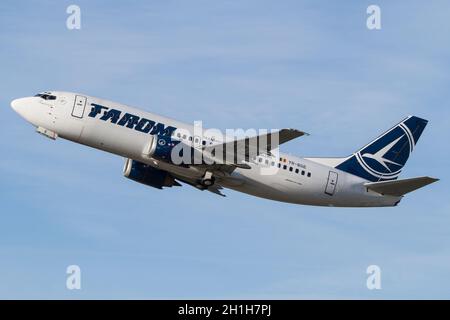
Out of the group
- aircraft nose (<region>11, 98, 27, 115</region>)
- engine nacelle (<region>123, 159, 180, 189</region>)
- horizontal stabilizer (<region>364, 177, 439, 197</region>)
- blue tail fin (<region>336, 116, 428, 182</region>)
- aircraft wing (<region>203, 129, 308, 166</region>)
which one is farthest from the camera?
blue tail fin (<region>336, 116, 428, 182</region>)

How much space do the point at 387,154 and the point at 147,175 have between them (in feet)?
61.8

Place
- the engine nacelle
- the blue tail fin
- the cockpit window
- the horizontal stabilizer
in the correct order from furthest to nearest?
the blue tail fin → the engine nacelle → the horizontal stabilizer → the cockpit window

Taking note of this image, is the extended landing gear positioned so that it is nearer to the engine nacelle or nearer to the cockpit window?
the engine nacelle

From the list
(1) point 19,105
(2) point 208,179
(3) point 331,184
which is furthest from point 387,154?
(1) point 19,105

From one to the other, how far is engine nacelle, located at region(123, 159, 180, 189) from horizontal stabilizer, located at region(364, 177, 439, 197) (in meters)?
15.2

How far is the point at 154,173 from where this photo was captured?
237 feet

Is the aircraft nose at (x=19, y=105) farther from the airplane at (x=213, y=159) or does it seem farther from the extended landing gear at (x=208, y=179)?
the extended landing gear at (x=208, y=179)

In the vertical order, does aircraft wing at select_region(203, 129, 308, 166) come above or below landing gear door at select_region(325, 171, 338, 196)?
above

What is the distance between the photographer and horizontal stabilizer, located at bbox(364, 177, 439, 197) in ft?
226

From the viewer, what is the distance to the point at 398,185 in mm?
70562

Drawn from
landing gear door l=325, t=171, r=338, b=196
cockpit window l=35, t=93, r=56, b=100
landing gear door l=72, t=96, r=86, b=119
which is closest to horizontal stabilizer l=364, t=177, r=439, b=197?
landing gear door l=325, t=171, r=338, b=196

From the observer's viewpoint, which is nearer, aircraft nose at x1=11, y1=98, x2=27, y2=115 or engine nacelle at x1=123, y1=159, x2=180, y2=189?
aircraft nose at x1=11, y1=98, x2=27, y2=115

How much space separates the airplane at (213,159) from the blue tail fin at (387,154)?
0.25 ft

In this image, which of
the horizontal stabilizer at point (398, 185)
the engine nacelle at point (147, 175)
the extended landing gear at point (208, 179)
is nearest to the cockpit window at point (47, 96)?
the engine nacelle at point (147, 175)
